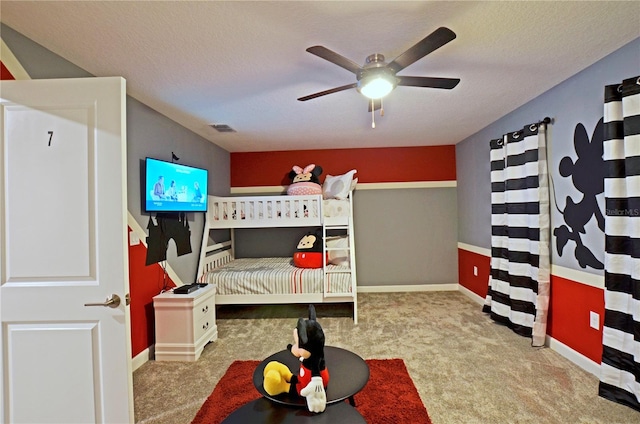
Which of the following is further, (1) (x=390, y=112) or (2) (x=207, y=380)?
(1) (x=390, y=112)

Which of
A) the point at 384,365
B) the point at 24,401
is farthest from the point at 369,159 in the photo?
the point at 24,401

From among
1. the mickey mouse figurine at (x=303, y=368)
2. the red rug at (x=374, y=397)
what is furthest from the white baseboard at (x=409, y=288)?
the mickey mouse figurine at (x=303, y=368)

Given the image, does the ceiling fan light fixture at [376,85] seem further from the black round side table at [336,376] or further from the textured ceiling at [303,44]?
the black round side table at [336,376]

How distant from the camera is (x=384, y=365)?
2549 millimetres

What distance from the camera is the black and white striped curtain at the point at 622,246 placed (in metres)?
1.89

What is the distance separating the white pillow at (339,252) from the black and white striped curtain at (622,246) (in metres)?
2.33

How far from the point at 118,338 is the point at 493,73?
9.71 ft

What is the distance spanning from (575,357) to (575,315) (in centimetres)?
34

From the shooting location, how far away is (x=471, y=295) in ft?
14.3

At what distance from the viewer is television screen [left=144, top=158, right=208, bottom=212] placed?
279 cm

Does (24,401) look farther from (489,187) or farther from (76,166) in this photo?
(489,187)

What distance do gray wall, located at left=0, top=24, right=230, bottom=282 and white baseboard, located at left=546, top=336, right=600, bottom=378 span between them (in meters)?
3.68

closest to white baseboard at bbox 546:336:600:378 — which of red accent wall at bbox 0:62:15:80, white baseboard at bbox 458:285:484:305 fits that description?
white baseboard at bbox 458:285:484:305

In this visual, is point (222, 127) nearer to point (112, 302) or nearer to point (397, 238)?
point (112, 302)
